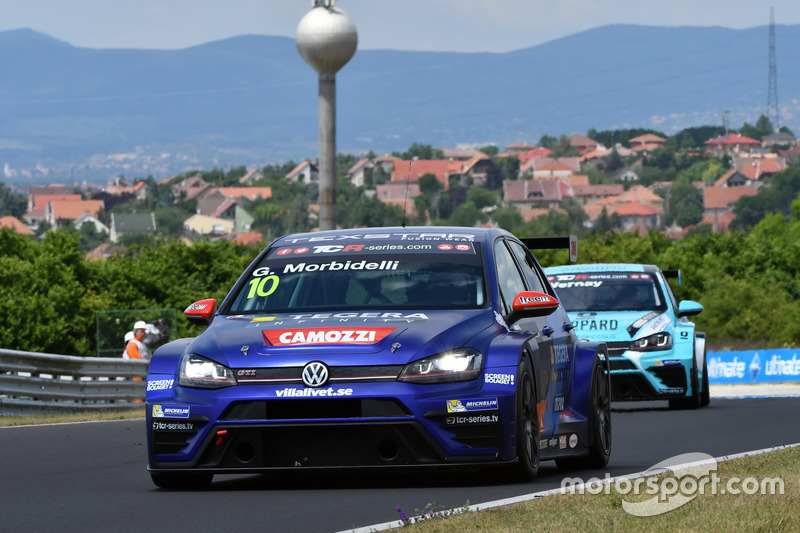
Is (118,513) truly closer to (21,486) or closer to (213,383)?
(213,383)

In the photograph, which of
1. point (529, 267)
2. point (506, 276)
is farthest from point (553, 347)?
point (529, 267)

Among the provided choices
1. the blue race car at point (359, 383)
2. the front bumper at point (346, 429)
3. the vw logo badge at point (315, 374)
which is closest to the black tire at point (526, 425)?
the blue race car at point (359, 383)

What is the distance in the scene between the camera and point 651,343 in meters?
18.8

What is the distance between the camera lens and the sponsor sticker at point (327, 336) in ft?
27.8

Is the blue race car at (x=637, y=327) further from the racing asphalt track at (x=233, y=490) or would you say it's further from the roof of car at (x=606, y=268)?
the racing asphalt track at (x=233, y=490)

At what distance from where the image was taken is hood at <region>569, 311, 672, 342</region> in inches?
740

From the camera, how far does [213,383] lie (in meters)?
8.52

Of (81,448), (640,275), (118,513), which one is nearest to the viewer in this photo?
(118,513)

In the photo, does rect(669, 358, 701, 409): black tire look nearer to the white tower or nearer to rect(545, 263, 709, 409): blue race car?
rect(545, 263, 709, 409): blue race car

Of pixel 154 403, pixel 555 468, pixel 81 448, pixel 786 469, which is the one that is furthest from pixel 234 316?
pixel 81 448

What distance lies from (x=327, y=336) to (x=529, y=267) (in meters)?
2.72

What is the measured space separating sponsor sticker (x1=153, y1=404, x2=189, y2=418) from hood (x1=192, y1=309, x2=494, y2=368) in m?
0.32

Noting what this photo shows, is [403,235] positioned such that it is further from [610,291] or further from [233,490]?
[610,291]

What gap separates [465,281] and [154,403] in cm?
198
